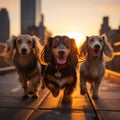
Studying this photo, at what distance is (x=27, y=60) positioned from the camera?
24.4 feet

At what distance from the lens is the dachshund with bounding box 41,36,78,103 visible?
6.68 metres

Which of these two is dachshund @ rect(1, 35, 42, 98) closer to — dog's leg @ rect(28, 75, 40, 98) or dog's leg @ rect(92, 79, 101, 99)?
dog's leg @ rect(28, 75, 40, 98)

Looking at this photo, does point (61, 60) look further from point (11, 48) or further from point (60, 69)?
point (11, 48)

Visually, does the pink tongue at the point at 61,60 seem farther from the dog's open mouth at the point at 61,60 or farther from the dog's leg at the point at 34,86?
the dog's leg at the point at 34,86

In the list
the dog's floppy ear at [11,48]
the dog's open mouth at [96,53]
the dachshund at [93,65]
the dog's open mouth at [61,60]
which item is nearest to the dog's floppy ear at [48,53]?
the dog's open mouth at [61,60]

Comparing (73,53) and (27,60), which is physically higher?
(73,53)

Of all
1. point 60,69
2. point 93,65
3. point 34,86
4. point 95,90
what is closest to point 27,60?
point 34,86

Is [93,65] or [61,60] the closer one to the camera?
[61,60]

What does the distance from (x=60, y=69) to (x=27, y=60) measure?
961mm

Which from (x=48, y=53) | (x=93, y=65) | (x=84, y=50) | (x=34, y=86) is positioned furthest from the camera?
(x=84, y=50)

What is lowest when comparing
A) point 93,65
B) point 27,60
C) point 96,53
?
point 93,65

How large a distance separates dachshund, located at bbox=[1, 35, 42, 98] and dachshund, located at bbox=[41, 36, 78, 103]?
44cm

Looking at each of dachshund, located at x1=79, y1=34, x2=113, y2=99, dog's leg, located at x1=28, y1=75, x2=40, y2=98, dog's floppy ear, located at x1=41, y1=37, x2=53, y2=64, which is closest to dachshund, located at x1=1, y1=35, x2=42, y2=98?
dog's leg, located at x1=28, y1=75, x2=40, y2=98

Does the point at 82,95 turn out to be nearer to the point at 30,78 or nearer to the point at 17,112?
the point at 30,78
